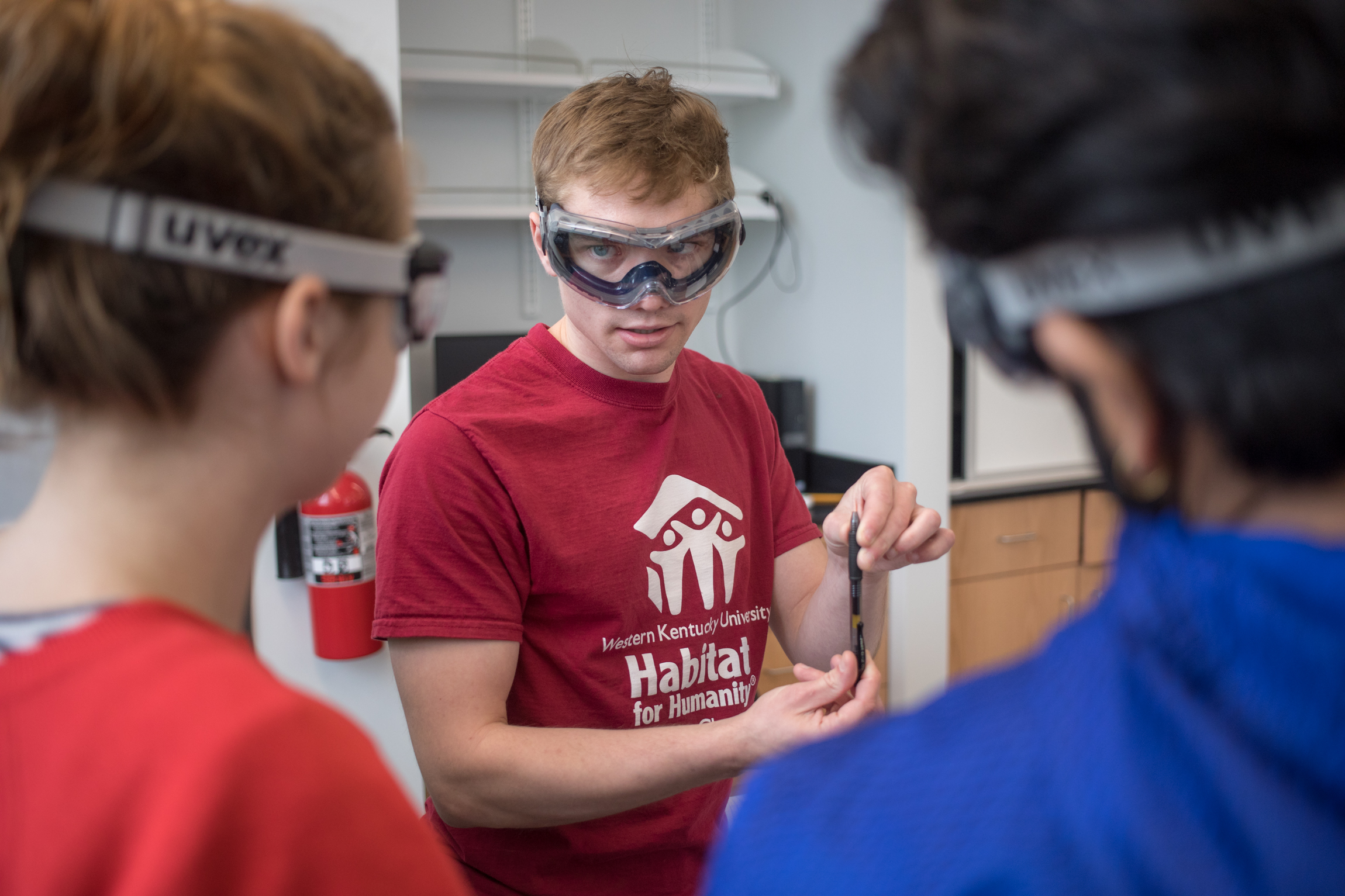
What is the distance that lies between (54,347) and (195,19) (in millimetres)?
204

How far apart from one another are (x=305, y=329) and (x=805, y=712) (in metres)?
0.68

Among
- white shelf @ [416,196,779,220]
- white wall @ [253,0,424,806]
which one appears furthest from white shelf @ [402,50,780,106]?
white wall @ [253,0,424,806]

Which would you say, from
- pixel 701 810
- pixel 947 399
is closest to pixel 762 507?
pixel 701 810

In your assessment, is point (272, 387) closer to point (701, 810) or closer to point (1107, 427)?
point (1107, 427)

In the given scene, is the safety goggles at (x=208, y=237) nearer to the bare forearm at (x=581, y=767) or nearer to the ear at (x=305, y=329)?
the ear at (x=305, y=329)

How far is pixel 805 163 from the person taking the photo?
136 inches

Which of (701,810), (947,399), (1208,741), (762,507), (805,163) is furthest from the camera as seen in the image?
(805,163)

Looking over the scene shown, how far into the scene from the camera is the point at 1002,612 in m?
3.44

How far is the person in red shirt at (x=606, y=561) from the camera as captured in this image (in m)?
1.11

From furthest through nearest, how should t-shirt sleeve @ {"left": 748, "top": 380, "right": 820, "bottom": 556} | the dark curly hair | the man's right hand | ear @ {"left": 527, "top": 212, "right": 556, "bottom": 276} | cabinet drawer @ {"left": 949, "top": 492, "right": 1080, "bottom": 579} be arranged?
cabinet drawer @ {"left": 949, "top": 492, "right": 1080, "bottom": 579} < t-shirt sleeve @ {"left": 748, "top": 380, "right": 820, "bottom": 556} < ear @ {"left": 527, "top": 212, "right": 556, "bottom": 276} < the man's right hand < the dark curly hair

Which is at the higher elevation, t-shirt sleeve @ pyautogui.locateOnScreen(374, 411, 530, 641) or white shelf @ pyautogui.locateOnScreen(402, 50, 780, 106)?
white shelf @ pyautogui.locateOnScreen(402, 50, 780, 106)

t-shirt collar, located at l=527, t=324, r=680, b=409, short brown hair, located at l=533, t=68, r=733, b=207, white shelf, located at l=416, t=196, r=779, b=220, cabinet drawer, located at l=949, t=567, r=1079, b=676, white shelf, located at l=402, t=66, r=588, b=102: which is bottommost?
cabinet drawer, located at l=949, t=567, r=1079, b=676

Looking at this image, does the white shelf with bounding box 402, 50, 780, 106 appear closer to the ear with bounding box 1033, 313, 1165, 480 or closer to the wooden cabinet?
the wooden cabinet

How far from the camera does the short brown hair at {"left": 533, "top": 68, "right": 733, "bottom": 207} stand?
4.13 ft
